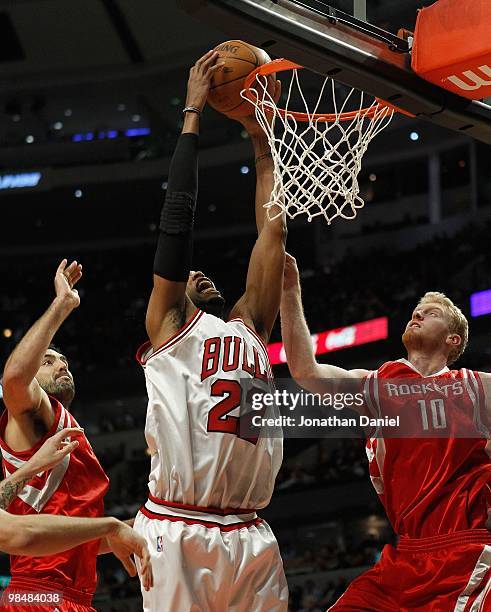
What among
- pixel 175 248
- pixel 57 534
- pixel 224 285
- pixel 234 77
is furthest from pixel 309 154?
pixel 224 285

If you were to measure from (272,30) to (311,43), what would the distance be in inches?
7.6

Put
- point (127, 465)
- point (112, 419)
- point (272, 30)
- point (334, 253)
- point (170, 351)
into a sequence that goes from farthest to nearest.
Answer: point (334, 253) → point (112, 419) → point (127, 465) → point (170, 351) → point (272, 30)

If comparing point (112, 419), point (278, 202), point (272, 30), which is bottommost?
point (278, 202)

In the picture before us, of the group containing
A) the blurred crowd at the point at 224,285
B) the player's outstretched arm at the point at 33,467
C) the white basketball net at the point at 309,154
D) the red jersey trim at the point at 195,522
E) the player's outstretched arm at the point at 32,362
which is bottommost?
the red jersey trim at the point at 195,522

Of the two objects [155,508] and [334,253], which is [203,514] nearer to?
[155,508]

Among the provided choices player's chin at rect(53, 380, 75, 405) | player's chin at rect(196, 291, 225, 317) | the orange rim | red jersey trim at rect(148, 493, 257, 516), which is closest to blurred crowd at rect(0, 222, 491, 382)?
the orange rim

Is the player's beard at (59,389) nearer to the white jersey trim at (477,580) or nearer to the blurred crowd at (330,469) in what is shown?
the white jersey trim at (477,580)

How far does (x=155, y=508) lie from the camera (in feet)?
13.1

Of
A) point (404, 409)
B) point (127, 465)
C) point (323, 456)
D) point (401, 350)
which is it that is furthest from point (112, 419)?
point (404, 409)

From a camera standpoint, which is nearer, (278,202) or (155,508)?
(155,508)

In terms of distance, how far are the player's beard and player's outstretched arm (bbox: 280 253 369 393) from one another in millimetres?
1127

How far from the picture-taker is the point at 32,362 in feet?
13.9

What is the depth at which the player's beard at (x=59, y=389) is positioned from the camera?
4.92m

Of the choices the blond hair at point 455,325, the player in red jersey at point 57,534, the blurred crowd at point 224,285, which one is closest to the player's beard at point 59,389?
the player in red jersey at point 57,534
